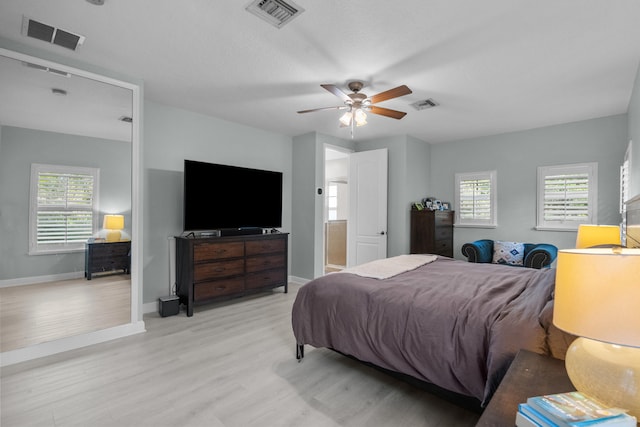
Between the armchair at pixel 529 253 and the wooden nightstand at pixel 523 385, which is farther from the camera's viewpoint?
the armchair at pixel 529 253

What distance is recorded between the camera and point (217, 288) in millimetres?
3832

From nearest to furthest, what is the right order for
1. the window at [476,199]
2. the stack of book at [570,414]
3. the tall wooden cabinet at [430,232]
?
the stack of book at [570,414] → the tall wooden cabinet at [430,232] → the window at [476,199]

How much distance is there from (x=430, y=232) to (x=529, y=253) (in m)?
1.34

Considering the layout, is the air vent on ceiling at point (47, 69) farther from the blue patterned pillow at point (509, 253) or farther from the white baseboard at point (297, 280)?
the blue patterned pillow at point (509, 253)

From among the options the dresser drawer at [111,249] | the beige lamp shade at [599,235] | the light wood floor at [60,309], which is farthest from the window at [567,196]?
the light wood floor at [60,309]

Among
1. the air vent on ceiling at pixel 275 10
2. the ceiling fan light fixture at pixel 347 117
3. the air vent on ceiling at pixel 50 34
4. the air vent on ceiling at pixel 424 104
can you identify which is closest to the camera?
the air vent on ceiling at pixel 275 10

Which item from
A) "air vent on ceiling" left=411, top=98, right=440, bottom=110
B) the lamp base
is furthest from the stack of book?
"air vent on ceiling" left=411, top=98, right=440, bottom=110

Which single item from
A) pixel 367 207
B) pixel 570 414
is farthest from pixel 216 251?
pixel 570 414

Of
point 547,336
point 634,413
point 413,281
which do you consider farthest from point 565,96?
point 634,413

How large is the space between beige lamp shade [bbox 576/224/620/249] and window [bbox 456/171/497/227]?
2735mm

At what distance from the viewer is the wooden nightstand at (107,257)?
2.92 meters

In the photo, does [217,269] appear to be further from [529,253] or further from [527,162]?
[527,162]

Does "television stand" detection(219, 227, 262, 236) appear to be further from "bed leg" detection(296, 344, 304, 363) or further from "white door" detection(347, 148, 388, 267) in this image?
"bed leg" detection(296, 344, 304, 363)

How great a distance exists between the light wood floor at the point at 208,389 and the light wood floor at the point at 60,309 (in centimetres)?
20
